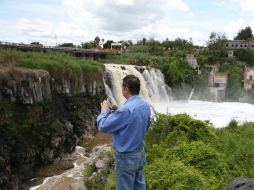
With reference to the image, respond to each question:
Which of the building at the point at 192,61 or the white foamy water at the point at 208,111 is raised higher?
the building at the point at 192,61

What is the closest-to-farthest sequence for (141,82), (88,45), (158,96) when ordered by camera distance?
(141,82)
(158,96)
(88,45)

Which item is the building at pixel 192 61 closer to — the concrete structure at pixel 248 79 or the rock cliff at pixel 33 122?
the concrete structure at pixel 248 79

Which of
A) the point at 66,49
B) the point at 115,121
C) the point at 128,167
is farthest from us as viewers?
the point at 66,49

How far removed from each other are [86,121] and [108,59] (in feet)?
57.2

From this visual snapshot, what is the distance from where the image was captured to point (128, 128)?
4.50 meters

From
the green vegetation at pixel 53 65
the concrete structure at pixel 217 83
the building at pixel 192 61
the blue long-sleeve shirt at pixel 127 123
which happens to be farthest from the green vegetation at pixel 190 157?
the building at pixel 192 61

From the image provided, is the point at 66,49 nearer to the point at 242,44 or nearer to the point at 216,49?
the point at 216,49

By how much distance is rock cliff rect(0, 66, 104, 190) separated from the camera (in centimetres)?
1541

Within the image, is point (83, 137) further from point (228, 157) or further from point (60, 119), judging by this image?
point (228, 157)

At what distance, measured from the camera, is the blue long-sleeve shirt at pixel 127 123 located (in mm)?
4453

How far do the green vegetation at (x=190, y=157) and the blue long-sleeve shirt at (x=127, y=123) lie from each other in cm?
201

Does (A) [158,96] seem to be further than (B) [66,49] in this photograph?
No

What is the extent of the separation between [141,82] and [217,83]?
1686cm

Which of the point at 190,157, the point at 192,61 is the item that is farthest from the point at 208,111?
the point at 190,157
